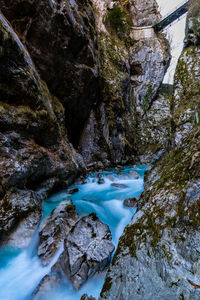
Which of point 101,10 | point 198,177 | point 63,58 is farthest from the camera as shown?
point 101,10

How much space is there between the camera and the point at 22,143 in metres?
4.28

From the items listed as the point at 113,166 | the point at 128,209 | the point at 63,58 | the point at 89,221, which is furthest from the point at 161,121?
the point at 89,221

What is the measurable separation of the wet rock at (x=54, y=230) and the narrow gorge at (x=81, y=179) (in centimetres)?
2

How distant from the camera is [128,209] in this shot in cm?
449

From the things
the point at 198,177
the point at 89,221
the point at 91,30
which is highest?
the point at 91,30

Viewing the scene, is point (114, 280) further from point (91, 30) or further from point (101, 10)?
point (101, 10)

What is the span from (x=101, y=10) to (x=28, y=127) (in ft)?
54.7

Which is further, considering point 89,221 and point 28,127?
point 28,127

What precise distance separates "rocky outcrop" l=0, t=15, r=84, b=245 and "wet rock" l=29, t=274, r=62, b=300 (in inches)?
45.4

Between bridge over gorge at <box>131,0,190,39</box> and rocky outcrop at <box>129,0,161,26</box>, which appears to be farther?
rocky outcrop at <box>129,0,161,26</box>

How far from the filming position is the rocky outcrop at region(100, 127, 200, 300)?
1246 millimetres

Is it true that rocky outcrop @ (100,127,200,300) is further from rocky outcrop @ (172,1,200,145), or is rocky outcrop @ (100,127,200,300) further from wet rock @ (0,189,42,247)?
rocky outcrop @ (172,1,200,145)

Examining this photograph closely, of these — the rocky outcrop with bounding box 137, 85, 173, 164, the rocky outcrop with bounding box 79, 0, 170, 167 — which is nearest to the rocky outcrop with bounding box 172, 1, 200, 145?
the rocky outcrop with bounding box 137, 85, 173, 164

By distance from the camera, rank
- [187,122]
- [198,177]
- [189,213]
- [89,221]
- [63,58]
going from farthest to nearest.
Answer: [187,122] < [63,58] < [89,221] < [198,177] < [189,213]
